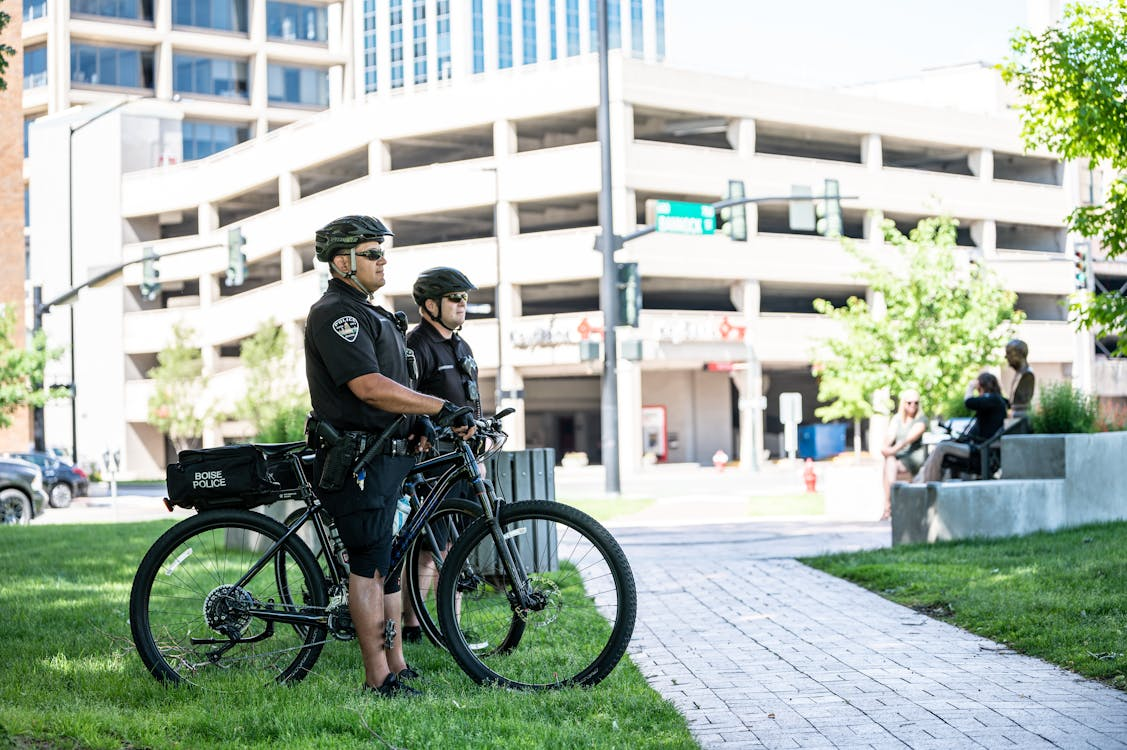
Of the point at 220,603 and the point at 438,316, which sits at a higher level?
the point at 438,316

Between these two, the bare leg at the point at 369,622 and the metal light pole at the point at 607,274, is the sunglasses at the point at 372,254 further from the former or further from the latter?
the metal light pole at the point at 607,274

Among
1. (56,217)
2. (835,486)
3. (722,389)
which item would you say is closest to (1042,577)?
(835,486)

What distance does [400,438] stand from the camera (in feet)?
19.1

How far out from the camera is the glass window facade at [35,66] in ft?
223

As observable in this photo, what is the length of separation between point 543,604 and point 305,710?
3.73 ft

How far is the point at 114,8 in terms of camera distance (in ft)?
227

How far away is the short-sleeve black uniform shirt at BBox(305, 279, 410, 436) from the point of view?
5.66 metres

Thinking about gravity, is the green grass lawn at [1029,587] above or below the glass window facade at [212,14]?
below

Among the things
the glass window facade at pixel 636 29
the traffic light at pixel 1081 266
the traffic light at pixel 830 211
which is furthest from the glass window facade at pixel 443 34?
the traffic light at pixel 830 211

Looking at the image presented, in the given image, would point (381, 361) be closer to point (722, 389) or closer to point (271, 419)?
point (271, 419)

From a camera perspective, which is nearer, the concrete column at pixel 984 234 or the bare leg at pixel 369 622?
the bare leg at pixel 369 622

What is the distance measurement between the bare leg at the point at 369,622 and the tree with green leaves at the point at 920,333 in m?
36.1

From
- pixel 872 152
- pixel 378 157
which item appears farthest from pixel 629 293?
pixel 872 152

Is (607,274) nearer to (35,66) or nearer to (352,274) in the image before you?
(352,274)
